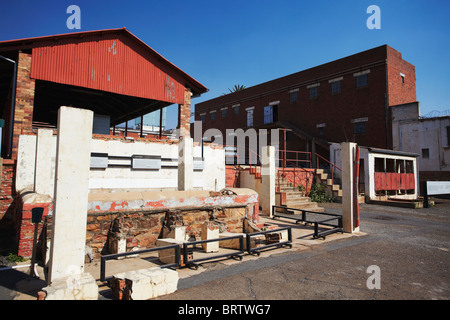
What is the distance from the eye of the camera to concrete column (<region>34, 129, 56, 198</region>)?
8.03 metres

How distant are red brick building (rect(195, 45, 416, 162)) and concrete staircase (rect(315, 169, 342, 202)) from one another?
16.5ft

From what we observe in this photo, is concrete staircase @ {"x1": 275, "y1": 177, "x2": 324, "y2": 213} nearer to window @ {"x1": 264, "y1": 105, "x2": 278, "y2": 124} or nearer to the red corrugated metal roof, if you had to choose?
the red corrugated metal roof

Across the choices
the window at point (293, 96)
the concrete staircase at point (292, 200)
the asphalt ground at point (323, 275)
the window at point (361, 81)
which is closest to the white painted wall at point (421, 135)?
the window at point (361, 81)

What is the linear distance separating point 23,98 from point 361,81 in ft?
72.4

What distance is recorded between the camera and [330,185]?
16422 millimetres

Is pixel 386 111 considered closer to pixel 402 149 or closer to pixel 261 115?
pixel 402 149

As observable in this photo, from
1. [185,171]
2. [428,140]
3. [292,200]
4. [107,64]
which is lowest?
[292,200]

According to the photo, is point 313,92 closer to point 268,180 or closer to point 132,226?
point 268,180

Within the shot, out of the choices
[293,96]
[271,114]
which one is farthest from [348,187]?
[271,114]

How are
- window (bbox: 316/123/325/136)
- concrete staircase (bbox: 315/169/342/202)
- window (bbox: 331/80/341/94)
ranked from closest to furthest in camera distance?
concrete staircase (bbox: 315/169/342/202) → window (bbox: 331/80/341/94) → window (bbox: 316/123/325/136)

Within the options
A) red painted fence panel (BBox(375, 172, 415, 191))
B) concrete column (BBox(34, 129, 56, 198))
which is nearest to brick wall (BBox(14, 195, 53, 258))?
concrete column (BBox(34, 129, 56, 198))

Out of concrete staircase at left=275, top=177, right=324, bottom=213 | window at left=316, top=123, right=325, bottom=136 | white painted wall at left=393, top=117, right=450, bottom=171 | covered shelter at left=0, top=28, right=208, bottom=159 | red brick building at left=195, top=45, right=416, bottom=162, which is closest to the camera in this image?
covered shelter at left=0, top=28, right=208, bottom=159
